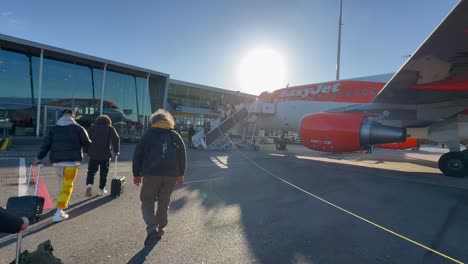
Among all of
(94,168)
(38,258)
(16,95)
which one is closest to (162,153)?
(38,258)

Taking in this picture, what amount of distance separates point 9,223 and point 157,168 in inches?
60.0

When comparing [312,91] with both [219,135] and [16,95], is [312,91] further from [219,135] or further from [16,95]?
[16,95]

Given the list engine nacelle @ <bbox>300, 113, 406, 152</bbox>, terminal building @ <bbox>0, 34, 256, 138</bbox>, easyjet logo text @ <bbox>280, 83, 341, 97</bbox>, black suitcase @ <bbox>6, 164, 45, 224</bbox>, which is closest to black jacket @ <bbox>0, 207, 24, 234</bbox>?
black suitcase @ <bbox>6, 164, 45, 224</bbox>

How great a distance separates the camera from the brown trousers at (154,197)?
10.3 ft

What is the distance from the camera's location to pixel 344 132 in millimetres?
9383

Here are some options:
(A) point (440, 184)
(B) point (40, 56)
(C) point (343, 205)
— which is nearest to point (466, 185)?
(A) point (440, 184)

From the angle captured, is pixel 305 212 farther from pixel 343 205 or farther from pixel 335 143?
pixel 335 143

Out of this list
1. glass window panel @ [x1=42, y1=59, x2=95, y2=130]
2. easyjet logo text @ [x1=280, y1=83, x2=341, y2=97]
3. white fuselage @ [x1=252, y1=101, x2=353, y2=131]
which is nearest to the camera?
easyjet logo text @ [x1=280, y1=83, x2=341, y2=97]

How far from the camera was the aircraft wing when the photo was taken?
15.3ft

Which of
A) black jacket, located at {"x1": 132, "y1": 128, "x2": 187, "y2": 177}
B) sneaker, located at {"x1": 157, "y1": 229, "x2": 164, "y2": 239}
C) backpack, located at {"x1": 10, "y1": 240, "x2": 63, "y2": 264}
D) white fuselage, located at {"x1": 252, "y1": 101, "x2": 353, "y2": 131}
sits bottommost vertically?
sneaker, located at {"x1": 157, "y1": 229, "x2": 164, "y2": 239}

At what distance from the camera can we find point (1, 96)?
16.0 meters

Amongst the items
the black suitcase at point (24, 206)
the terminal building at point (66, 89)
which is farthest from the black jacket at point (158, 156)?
the terminal building at point (66, 89)

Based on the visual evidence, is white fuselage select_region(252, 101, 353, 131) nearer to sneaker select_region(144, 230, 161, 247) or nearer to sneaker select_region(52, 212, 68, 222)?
sneaker select_region(144, 230, 161, 247)

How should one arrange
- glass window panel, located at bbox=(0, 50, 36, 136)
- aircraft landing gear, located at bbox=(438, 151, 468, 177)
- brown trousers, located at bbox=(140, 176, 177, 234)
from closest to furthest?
1. brown trousers, located at bbox=(140, 176, 177, 234)
2. aircraft landing gear, located at bbox=(438, 151, 468, 177)
3. glass window panel, located at bbox=(0, 50, 36, 136)
